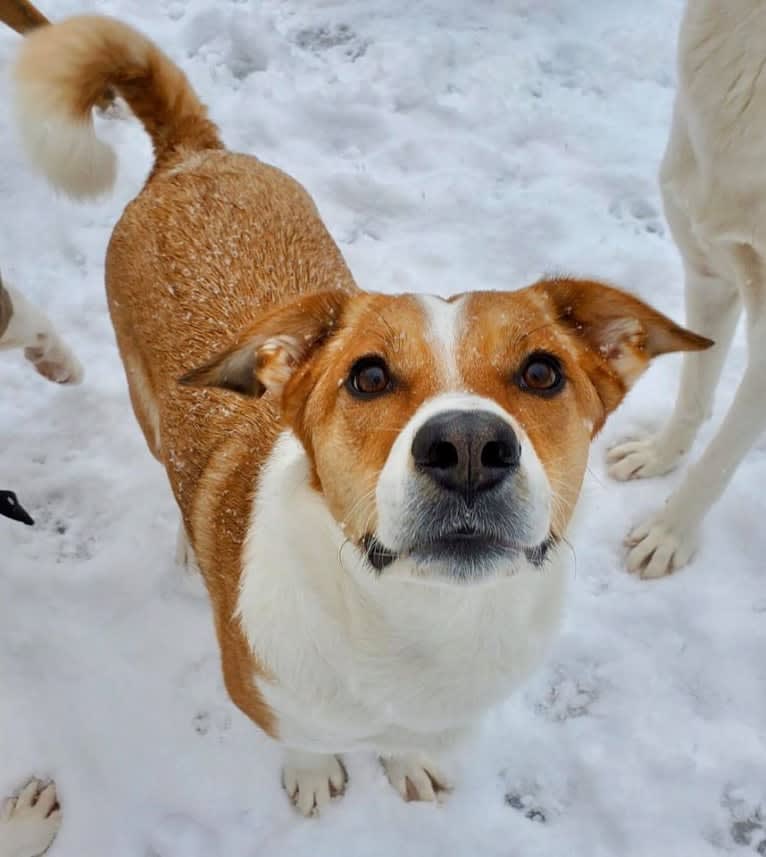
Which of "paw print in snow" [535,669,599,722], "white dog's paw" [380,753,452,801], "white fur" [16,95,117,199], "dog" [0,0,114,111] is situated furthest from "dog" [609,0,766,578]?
"dog" [0,0,114,111]

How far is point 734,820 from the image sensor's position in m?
2.47

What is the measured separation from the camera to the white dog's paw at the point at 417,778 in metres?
2.46

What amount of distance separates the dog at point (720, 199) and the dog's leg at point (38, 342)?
2160mm

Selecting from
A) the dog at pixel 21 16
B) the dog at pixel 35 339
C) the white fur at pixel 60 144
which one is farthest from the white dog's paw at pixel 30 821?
the dog at pixel 21 16

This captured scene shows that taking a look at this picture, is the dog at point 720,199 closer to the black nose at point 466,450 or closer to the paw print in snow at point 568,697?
the paw print in snow at point 568,697

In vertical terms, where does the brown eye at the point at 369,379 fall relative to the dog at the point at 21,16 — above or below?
below

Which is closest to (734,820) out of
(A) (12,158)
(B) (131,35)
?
(B) (131,35)

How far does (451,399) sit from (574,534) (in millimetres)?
528

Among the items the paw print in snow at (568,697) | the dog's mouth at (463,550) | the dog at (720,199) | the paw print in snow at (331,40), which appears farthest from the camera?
the paw print in snow at (331,40)

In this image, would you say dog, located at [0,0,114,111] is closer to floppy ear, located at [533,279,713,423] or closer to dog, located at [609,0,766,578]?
dog, located at [609,0,766,578]

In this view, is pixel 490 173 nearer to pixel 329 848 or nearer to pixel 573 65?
pixel 573 65

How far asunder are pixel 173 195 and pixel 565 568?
158 cm

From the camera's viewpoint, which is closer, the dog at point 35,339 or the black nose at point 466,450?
the black nose at point 466,450

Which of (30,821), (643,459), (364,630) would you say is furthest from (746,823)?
(30,821)
